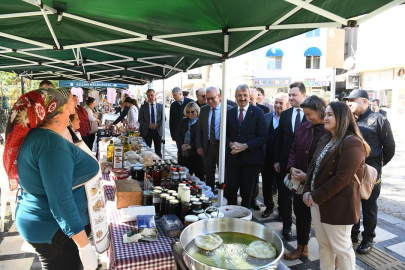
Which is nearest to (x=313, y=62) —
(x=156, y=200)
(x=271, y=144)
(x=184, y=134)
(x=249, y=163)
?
(x=184, y=134)

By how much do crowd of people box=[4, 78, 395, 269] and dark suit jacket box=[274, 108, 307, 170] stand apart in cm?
1

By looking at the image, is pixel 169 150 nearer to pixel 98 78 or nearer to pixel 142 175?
pixel 98 78

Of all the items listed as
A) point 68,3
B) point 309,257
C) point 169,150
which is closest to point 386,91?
point 169,150

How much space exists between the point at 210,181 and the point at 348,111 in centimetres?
249

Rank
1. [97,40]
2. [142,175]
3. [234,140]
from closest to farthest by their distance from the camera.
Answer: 1. [142,175]
2. [97,40]
3. [234,140]

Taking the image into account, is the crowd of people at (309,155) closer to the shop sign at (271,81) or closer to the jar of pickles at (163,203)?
the jar of pickles at (163,203)

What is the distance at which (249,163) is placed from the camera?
3.54 m

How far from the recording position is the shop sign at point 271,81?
24812 mm

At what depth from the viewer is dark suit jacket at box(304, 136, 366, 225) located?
84.4 inches

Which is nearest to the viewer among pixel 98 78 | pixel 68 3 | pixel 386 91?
pixel 68 3

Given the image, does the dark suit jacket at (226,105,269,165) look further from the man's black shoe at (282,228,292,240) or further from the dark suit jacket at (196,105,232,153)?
the man's black shoe at (282,228,292,240)

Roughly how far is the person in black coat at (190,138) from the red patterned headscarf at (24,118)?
10.4 ft

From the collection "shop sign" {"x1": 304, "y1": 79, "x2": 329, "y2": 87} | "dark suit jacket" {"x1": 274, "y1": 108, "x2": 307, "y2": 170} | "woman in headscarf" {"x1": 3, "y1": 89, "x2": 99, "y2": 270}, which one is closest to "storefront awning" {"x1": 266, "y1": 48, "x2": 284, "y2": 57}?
"shop sign" {"x1": 304, "y1": 79, "x2": 329, "y2": 87}

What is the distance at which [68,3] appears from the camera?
225cm
